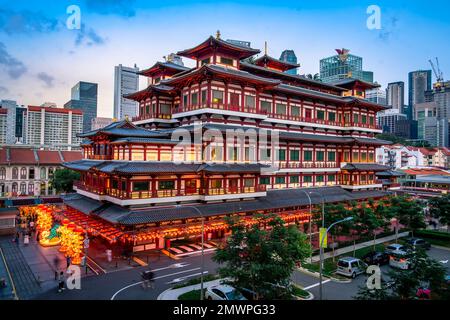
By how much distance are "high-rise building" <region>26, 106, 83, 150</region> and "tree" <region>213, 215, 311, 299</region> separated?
139 m

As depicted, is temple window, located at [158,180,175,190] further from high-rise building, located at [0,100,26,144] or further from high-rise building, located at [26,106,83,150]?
high-rise building, located at [0,100,26,144]

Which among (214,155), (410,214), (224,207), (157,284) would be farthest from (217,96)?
(410,214)

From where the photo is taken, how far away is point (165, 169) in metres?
35.6

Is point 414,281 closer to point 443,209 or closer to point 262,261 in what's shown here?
point 262,261

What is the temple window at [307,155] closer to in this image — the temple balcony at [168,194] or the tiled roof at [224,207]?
the tiled roof at [224,207]

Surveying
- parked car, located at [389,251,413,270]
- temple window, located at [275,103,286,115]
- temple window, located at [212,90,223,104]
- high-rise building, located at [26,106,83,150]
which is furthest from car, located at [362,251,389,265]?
high-rise building, located at [26,106,83,150]

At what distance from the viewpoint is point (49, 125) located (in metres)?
148

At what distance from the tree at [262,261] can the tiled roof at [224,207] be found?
1005cm

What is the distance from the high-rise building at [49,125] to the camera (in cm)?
14462

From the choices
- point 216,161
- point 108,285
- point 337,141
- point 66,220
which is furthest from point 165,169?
point 337,141

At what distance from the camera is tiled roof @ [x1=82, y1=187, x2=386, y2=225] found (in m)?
33.2

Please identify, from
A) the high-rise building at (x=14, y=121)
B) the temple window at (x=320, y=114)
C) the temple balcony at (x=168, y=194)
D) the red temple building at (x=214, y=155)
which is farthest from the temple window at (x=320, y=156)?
the high-rise building at (x=14, y=121)

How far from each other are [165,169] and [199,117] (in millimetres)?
9499

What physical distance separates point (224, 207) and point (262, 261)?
18.2 meters
